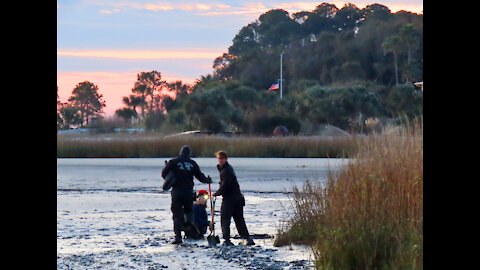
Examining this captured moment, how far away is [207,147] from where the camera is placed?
3691cm

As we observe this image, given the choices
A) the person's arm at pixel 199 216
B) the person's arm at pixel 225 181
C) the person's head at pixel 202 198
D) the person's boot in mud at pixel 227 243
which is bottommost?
the person's boot in mud at pixel 227 243

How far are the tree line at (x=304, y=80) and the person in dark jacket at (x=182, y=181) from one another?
3703 cm

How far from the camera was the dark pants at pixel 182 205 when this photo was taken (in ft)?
35.2

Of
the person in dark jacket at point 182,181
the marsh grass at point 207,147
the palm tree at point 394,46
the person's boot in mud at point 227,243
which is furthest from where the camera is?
the palm tree at point 394,46

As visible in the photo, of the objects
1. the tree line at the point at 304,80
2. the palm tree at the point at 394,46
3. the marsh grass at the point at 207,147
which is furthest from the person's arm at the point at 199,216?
the palm tree at the point at 394,46

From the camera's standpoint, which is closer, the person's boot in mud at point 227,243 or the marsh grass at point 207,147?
the person's boot in mud at point 227,243

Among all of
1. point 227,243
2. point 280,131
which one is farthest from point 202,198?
point 280,131

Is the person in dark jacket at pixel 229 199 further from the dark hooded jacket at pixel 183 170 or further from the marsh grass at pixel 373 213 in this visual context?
the marsh grass at pixel 373 213

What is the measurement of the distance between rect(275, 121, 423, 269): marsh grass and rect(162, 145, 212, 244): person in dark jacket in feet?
4.89
